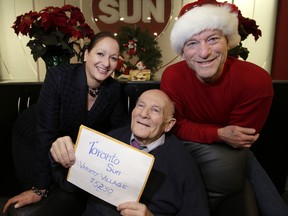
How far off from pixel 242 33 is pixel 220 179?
965mm

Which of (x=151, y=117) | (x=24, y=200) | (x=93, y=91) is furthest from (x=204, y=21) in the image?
(x=24, y=200)

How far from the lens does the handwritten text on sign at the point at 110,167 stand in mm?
855

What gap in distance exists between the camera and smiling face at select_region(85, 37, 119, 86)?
125 centimetres

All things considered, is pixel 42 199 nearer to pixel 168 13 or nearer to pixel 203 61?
pixel 203 61

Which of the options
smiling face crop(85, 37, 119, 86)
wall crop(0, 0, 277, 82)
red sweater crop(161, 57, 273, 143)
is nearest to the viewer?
red sweater crop(161, 57, 273, 143)

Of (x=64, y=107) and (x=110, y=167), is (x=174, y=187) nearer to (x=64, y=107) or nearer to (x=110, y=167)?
(x=110, y=167)

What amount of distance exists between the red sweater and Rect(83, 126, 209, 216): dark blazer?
17cm

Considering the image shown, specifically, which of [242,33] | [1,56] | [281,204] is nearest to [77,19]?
[242,33]

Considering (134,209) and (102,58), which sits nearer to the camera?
(134,209)

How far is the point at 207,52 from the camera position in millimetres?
1089

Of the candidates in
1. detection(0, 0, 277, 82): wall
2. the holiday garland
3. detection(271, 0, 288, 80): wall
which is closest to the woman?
the holiday garland

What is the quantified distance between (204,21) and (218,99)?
0.35 metres

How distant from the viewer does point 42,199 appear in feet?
3.78

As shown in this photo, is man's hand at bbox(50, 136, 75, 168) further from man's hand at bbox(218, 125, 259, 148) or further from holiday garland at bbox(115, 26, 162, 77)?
holiday garland at bbox(115, 26, 162, 77)
